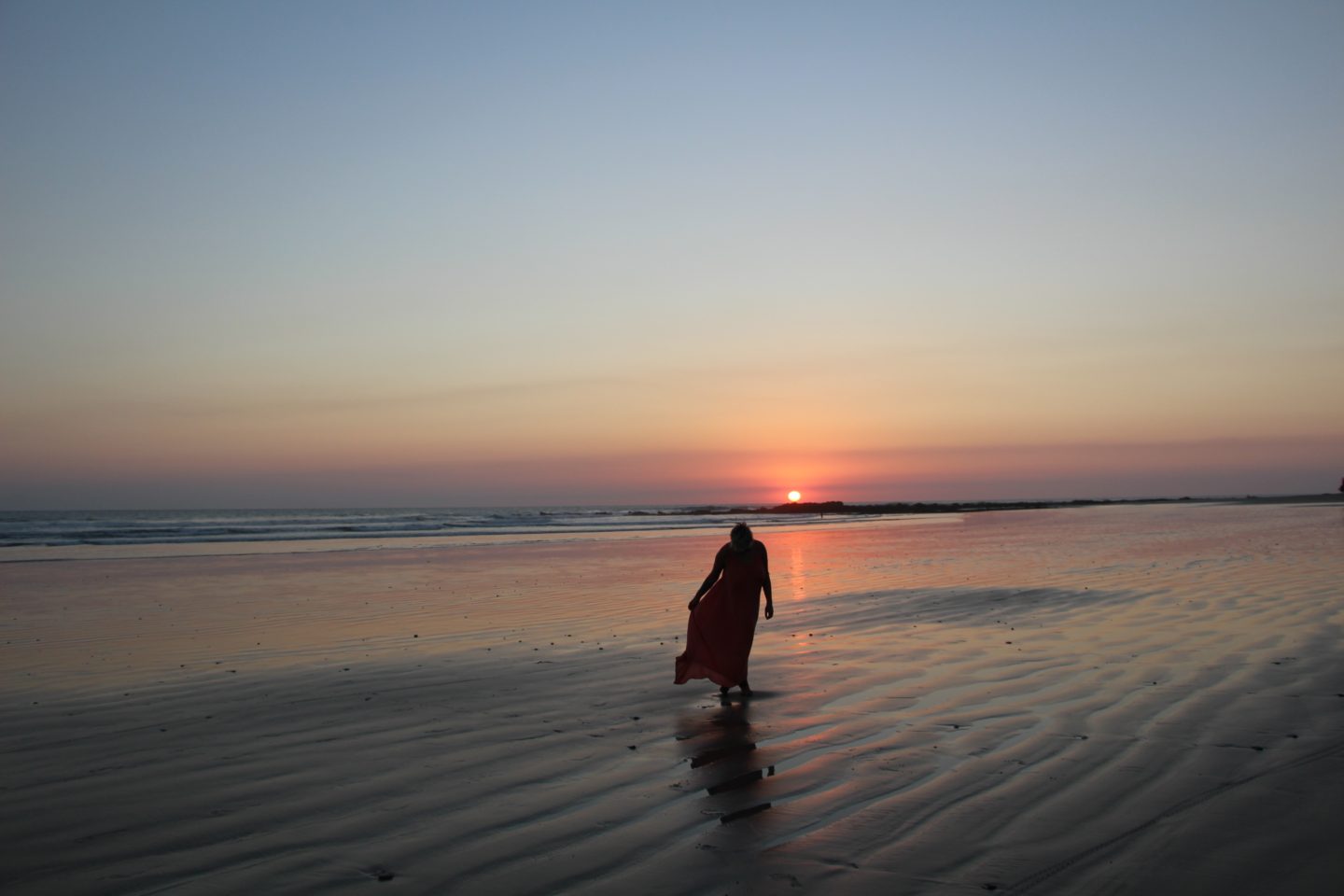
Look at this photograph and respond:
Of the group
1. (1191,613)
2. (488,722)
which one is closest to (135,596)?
(488,722)

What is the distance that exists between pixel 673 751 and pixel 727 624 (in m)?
2.44

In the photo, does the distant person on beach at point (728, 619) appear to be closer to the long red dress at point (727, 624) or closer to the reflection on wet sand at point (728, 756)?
the long red dress at point (727, 624)

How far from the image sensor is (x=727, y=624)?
917 centimetres

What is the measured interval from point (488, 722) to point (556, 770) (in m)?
1.61

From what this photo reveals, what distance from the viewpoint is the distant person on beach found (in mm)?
8930

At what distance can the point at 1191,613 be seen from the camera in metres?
13.2

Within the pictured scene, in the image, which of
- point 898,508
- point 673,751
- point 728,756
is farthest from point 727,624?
point 898,508

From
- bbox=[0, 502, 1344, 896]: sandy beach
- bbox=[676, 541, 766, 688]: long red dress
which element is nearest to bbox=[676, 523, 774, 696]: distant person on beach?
bbox=[676, 541, 766, 688]: long red dress

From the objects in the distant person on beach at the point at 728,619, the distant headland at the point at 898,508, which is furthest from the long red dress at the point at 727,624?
the distant headland at the point at 898,508

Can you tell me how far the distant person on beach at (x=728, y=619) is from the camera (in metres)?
8.93

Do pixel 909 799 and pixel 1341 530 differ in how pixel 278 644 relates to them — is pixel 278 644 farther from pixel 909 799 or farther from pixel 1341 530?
pixel 1341 530

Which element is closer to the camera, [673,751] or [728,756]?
[728,756]

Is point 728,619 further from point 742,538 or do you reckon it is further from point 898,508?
point 898,508

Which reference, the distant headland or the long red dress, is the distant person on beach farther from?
the distant headland
